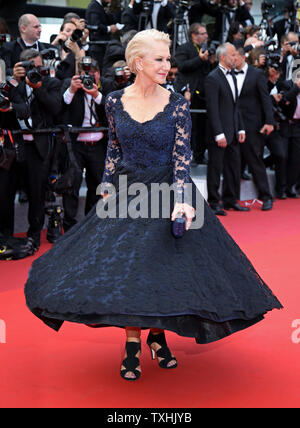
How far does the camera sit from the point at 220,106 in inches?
273

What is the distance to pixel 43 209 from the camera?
18.8 feet

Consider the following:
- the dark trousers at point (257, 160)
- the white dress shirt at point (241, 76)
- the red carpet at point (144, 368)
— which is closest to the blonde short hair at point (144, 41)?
the red carpet at point (144, 368)

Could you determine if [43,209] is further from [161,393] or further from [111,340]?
[161,393]

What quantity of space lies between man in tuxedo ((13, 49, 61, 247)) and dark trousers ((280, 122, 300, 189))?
3.44 m

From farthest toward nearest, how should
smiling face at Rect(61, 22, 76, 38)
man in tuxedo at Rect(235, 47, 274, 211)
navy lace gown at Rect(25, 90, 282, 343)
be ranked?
man in tuxedo at Rect(235, 47, 274, 211) → smiling face at Rect(61, 22, 76, 38) → navy lace gown at Rect(25, 90, 282, 343)

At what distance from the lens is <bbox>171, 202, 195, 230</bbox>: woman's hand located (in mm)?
2793

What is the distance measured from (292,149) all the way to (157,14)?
2.41m

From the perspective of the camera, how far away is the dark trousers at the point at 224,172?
705 centimetres

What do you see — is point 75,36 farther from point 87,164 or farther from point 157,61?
point 157,61

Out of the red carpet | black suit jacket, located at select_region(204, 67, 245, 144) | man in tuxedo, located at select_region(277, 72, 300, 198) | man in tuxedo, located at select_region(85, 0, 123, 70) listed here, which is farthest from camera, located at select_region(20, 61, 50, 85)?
man in tuxedo, located at select_region(277, 72, 300, 198)

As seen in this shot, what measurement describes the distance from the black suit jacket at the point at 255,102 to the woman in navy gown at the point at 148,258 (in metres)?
4.38

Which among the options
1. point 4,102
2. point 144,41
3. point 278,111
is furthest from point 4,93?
point 278,111

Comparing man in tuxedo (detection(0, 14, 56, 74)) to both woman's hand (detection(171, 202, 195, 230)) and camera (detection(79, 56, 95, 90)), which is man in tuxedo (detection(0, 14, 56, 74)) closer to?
camera (detection(79, 56, 95, 90))
